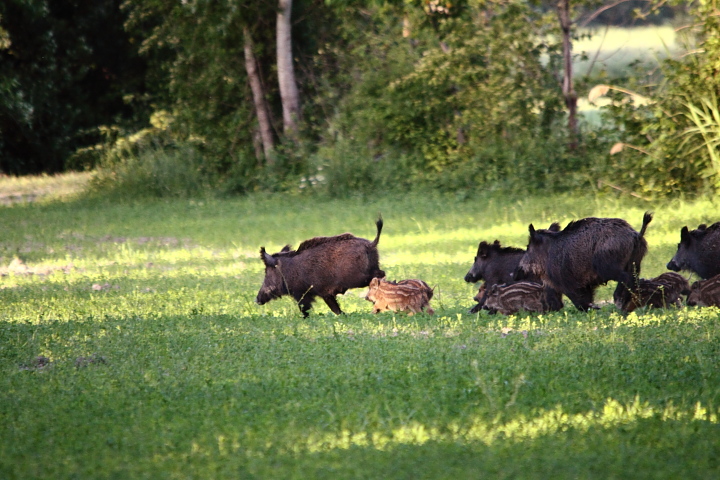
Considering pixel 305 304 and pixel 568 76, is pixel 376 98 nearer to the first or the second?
pixel 568 76

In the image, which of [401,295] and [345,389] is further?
[401,295]

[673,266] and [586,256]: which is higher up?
[586,256]

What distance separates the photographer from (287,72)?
2438cm

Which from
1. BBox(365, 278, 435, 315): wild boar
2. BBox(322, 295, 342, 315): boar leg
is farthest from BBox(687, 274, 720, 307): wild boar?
BBox(322, 295, 342, 315): boar leg

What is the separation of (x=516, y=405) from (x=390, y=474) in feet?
4.10

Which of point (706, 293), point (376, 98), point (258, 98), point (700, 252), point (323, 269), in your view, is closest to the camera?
point (706, 293)

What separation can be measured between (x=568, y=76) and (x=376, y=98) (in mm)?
5501

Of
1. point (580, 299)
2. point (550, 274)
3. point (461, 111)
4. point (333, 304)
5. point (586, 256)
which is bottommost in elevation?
point (333, 304)

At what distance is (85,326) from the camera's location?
324 inches

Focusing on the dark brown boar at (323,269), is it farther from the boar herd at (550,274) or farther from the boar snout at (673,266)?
the boar snout at (673,266)

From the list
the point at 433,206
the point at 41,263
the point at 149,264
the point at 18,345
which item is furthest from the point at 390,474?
the point at 433,206

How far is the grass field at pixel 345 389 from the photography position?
4.61 m

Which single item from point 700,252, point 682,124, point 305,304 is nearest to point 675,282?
point 700,252

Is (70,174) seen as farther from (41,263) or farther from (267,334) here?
(267,334)
